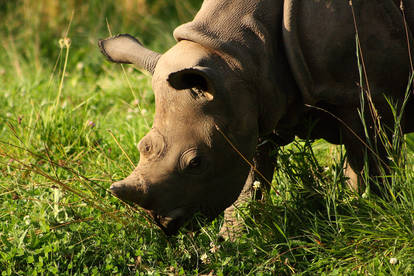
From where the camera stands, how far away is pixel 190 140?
3443 mm

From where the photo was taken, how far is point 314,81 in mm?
3588

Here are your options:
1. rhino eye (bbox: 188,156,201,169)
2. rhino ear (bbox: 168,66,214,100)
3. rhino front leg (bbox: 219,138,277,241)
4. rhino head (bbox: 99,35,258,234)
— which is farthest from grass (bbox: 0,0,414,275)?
rhino ear (bbox: 168,66,214,100)

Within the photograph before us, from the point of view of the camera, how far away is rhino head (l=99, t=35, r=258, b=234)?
3.42 metres

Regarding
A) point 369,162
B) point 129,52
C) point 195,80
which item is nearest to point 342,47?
point 369,162

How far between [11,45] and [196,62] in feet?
17.0

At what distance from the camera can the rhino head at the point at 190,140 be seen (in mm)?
3418

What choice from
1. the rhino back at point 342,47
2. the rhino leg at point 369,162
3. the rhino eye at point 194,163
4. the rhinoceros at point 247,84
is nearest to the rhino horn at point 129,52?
the rhinoceros at point 247,84

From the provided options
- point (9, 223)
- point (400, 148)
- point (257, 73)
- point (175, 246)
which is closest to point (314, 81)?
point (257, 73)

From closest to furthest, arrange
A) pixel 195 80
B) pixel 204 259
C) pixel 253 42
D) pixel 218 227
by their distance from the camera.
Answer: pixel 195 80
pixel 253 42
pixel 204 259
pixel 218 227

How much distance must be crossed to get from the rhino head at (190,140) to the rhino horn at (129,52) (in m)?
0.23

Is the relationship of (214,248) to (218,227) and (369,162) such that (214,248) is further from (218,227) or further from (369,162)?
(369,162)

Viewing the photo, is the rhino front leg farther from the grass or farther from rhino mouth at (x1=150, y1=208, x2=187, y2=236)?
rhino mouth at (x1=150, y1=208, x2=187, y2=236)

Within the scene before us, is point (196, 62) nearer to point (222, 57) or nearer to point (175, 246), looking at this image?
point (222, 57)

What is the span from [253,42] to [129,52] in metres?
0.78
